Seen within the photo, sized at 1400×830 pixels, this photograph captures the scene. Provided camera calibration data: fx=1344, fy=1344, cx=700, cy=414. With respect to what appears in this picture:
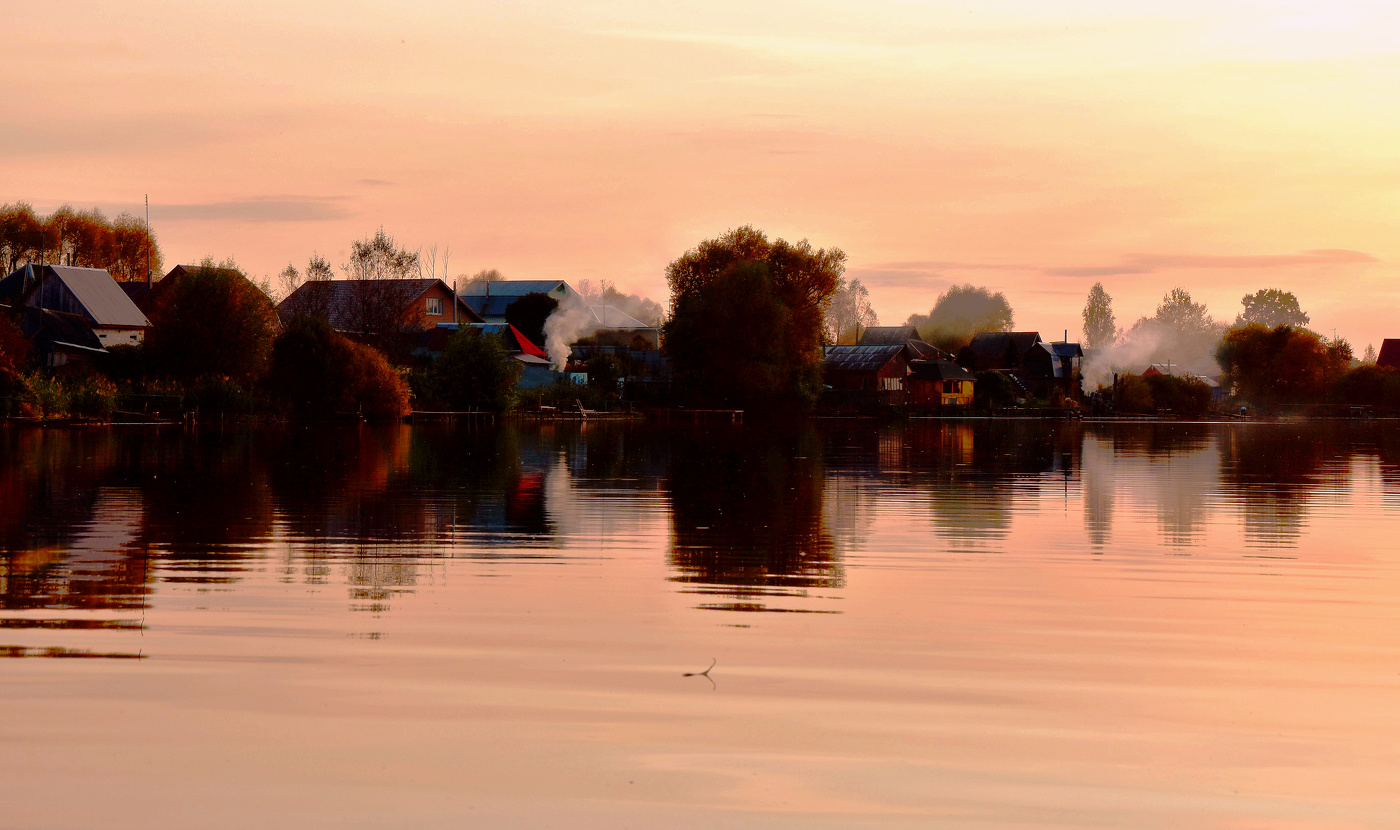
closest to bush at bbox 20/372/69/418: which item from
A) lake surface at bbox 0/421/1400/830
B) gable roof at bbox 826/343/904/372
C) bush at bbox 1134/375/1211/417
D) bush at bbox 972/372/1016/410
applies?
lake surface at bbox 0/421/1400/830

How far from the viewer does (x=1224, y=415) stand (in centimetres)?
11812

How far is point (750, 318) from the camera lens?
90.1 metres

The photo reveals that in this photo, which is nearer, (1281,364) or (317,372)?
(317,372)

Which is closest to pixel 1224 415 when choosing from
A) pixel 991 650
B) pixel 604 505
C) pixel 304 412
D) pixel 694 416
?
pixel 694 416

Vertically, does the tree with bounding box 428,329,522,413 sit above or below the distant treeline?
below

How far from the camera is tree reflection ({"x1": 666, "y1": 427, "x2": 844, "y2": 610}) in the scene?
12.7 m

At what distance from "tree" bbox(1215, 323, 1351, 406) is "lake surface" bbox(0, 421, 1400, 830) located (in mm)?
129115

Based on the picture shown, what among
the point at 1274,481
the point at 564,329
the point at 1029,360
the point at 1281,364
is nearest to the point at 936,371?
the point at 1029,360

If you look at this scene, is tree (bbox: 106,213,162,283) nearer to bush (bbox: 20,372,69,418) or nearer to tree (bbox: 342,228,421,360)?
A: tree (bbox: 342,228,421,360)

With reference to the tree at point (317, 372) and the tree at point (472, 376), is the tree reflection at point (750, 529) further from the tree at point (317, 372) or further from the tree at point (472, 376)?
the tree at point (472, 376)

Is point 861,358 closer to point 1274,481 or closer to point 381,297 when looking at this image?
point 381,297

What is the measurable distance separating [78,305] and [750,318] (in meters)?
40.9

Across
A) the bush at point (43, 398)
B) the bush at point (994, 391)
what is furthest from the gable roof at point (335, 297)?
the bush at point (994, 391)

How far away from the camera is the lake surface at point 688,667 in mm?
5980
